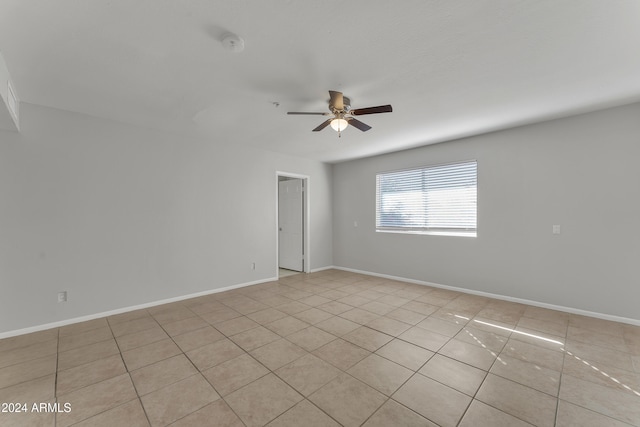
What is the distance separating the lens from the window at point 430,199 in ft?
14.3

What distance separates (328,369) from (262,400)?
23.6 inches

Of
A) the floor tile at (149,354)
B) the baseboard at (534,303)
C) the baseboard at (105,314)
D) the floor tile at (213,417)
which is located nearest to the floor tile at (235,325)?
the floor tile at (149,354)

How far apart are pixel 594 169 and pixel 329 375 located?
13.2 feet

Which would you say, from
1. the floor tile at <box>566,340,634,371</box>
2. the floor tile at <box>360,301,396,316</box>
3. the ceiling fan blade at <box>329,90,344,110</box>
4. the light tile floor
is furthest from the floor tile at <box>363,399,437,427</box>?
the ceiling fan blade at <box>329,90,344,110</box>

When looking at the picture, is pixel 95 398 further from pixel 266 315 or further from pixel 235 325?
pixel 266 315

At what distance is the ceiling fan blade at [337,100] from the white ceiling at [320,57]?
0.13 meters

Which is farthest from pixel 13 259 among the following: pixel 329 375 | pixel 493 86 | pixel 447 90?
pixel 493 86

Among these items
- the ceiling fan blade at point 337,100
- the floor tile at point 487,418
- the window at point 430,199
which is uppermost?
the ceiling fan blade at point 337,100

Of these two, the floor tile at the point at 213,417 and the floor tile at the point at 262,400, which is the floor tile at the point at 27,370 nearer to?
the floor tile at the point at 213,417

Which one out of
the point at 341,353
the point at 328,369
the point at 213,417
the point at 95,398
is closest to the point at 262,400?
the point at 213,417

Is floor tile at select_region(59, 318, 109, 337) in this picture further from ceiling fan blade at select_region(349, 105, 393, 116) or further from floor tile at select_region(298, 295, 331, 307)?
ceiling fan blade at select_region(349, 105, 393, 116)

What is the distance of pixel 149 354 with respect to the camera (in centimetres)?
250

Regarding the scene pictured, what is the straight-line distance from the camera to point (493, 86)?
8.70 feet

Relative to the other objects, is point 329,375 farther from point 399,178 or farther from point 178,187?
point 399,178
